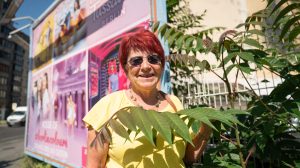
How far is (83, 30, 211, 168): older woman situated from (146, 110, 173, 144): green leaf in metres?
0.62

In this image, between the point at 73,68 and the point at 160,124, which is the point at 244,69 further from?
the point at 73,68

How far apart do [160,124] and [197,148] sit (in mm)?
974

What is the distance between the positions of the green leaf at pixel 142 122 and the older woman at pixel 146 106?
591 millimetres

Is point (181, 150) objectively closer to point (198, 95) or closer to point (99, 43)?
point (198, 95)

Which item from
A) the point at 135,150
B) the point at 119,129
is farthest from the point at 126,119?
the point at 135,150

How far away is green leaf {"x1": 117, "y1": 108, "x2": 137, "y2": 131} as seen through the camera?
1.01 m

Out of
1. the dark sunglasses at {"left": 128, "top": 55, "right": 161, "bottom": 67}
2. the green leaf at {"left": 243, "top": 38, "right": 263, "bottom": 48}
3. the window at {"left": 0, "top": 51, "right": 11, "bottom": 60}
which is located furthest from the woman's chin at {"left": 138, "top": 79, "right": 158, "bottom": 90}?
the window at {"left": 0, "top": 51, "right": 11, "bottom": 60}

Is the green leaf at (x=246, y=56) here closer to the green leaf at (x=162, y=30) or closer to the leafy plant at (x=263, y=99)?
the leafy plant at (x=263, y=99)

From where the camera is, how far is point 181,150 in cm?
182

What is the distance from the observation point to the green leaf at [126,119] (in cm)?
101

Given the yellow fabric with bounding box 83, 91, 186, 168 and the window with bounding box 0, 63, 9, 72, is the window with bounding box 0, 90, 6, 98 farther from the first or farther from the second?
the yellow fabric with bounding box 83, 91, 186, 168

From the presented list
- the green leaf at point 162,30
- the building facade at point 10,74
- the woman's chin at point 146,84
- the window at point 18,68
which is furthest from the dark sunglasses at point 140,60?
the window at point 18,68

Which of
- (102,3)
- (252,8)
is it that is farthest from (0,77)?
(102,3)

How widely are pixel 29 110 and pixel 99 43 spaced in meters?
4.90
